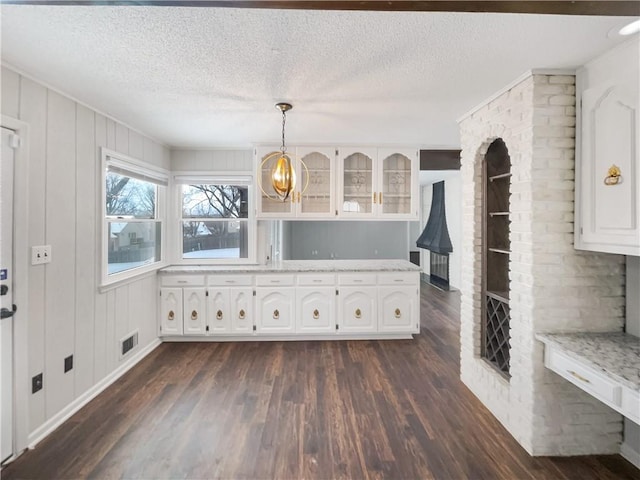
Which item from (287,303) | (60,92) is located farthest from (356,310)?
(60,92)

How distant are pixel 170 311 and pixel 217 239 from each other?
1.04 m

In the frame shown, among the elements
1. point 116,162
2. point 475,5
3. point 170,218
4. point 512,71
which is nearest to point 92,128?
Answer: point 116,162

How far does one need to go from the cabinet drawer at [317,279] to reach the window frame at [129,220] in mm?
1705

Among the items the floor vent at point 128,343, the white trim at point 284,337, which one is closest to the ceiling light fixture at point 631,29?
the white trim at point 284,337

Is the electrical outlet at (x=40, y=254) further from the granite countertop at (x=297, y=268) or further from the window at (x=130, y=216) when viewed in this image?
the granite countertop at (x=297, y=268)

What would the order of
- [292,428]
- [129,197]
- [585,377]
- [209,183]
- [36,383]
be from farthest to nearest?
1. [209,183]
2. [129,197]
3. [292,428]
4. [36,383]
5. [585,377]

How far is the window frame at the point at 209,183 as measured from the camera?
4.02 m

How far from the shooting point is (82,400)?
247 centimetres

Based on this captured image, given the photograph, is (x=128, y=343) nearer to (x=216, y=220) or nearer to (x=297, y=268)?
(x=216, y=220)

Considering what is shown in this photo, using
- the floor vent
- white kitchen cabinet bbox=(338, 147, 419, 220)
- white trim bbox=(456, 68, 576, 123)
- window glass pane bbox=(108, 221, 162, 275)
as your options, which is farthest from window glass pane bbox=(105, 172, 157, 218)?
white trim bbox=(456, 68, 576, 123)

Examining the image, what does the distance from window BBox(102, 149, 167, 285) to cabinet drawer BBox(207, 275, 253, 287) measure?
2.20 ft

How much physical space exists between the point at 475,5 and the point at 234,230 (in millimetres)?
3637

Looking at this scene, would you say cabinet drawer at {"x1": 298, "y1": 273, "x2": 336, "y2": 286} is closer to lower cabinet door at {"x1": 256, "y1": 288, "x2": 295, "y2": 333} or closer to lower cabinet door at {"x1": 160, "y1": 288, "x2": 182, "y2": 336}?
lower cabinet door at {"x1": 256, "y1": 288, "x2": 295, "y2": 333}

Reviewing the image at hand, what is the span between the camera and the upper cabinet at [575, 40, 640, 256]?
160 centimetres
